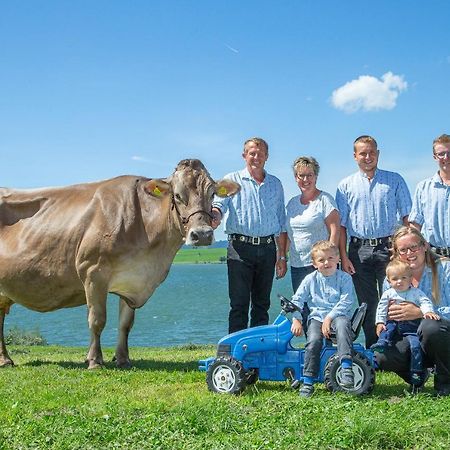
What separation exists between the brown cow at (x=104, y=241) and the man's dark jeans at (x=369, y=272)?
1.79 meters

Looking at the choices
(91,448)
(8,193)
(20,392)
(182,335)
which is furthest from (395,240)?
(182,335)

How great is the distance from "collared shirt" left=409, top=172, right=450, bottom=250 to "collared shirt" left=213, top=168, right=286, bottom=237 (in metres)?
1.67

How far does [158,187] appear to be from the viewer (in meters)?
8.73

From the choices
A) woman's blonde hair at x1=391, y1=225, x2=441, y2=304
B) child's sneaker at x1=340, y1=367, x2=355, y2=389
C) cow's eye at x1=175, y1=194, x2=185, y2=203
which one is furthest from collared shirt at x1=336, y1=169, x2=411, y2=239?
child's sneaker at x1=340, y1=367, x2=355, y2=389

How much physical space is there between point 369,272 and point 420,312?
1.67m

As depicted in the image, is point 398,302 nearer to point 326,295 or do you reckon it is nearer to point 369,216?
point 326,295

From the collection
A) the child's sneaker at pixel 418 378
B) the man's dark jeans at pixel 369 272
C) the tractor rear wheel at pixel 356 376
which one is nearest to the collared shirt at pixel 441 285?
the child's sneaker at pixel 418 378

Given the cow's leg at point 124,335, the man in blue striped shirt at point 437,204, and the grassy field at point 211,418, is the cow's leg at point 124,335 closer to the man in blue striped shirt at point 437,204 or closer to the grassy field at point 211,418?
the grassy field at point 211,418

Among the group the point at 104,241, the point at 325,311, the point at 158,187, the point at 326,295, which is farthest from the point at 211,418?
the point at 158,187

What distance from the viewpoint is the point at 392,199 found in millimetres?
8266

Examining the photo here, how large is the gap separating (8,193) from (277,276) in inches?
183

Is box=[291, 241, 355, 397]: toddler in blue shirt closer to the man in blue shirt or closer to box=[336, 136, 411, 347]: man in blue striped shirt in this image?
box=[336, 136, 411, 347]: man in blue striped shirt

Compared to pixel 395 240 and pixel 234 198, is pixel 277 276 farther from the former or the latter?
pixel 395 240

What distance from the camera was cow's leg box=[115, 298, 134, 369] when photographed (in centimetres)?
906
